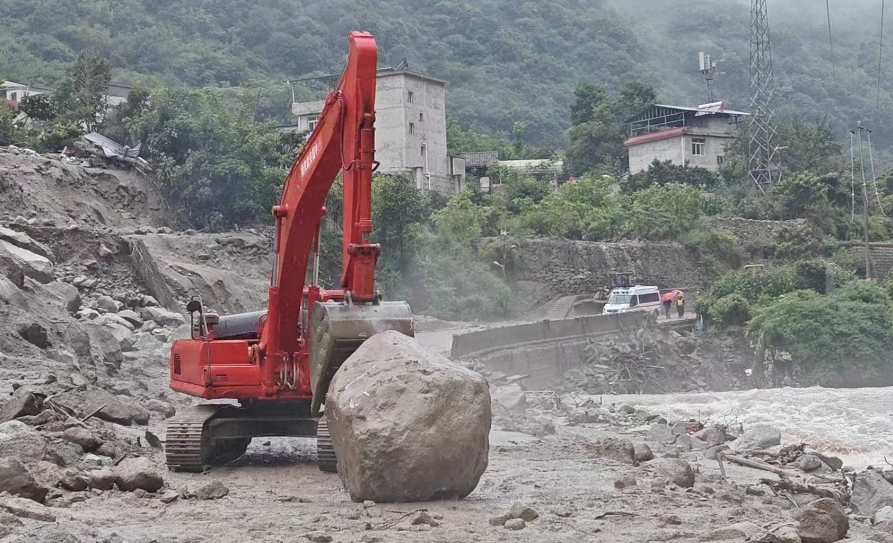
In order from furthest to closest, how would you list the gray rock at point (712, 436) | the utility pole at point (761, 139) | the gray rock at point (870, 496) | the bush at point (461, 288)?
the utility pole at point (761, 139) < the bush at point (461, 288) < the gray rock at point (712, 436) < the gray rock at point (870, 496)

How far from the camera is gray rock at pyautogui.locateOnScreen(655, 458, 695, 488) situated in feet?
36.0

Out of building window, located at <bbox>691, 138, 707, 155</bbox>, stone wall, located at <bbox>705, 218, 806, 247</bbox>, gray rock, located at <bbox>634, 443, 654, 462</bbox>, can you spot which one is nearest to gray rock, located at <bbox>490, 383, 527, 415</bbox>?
gray rock, located at <bbox>634, 443, 654, 462</bbox>

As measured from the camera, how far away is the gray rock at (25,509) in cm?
798

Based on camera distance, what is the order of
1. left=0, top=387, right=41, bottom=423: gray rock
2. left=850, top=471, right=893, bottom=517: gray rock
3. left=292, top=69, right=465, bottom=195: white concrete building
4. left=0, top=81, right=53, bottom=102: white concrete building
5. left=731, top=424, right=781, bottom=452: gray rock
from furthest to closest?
left=0, top=81, right=53, bottom=102: white concrete building
left=292, top=69, right=465, bottom=195: white concrete building
left=731, top=424, right=781, bottom=452: gray rock
left=0, top=387, right=41, bottom=423: gray rock
left=850, top=471, right=893, bottom=517: gray rock

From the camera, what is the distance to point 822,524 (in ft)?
27.5

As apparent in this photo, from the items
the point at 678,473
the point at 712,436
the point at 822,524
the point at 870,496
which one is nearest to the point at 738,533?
the point at 822,524

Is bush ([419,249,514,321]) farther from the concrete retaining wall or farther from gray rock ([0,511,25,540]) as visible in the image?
gray rock ([0,511,25,540])

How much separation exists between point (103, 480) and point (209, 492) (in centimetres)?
87

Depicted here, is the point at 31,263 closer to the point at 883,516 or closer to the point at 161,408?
the point at 161,408

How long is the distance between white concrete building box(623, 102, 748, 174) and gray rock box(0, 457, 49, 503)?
60.6 m

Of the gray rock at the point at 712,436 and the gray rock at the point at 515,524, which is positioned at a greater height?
the gray rock at the point at 515,524

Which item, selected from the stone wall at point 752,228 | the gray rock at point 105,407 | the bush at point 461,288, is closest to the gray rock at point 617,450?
the gray rock at point 105,407

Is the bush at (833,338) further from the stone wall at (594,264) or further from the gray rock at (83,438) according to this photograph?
the gray rock at (83,438)

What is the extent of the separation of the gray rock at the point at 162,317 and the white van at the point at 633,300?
21031 millimetres
